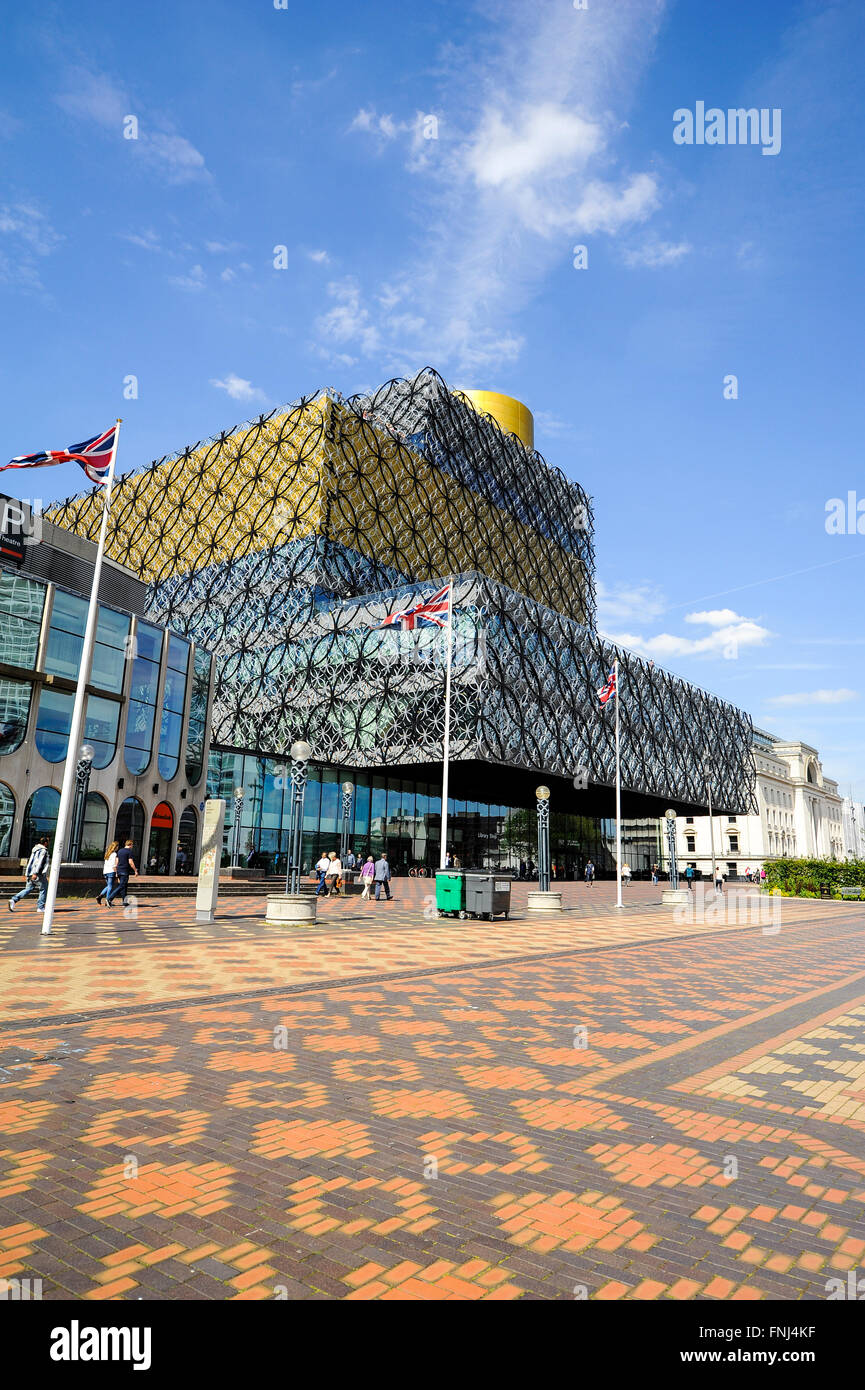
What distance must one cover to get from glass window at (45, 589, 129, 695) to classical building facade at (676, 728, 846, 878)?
263 feet

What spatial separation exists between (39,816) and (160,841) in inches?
302

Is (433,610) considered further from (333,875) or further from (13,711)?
(13,711)

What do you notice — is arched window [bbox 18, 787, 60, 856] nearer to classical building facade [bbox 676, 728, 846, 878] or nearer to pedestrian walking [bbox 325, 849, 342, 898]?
pedestrian walking [bbox 325, 849, 342, 898]

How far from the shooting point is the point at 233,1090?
6352 mm

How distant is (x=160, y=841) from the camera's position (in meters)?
39.8

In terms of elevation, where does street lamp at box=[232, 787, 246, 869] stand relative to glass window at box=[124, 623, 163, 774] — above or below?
below

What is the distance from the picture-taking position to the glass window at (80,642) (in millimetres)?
34188

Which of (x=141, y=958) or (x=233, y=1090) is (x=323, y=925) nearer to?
(x=141, y=958)

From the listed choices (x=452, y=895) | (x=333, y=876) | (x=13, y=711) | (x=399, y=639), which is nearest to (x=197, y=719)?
(x=13, y=711)

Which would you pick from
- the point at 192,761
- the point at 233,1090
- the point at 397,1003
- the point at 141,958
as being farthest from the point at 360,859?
the point at 233,1090

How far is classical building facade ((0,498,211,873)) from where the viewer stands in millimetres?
32438

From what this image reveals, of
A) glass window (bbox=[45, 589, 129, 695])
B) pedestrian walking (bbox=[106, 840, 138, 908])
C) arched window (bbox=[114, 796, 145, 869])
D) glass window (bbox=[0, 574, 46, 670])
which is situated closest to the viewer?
pedestrian walking (bbox=[106, 840, 138, 908])

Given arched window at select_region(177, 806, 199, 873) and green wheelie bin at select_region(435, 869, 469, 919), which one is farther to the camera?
arched window at select_region(177, 806, 199, 873)

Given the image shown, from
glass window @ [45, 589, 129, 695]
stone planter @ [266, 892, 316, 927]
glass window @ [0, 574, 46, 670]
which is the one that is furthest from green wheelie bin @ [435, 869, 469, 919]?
glass window @ [0, 574, 46, 670]
